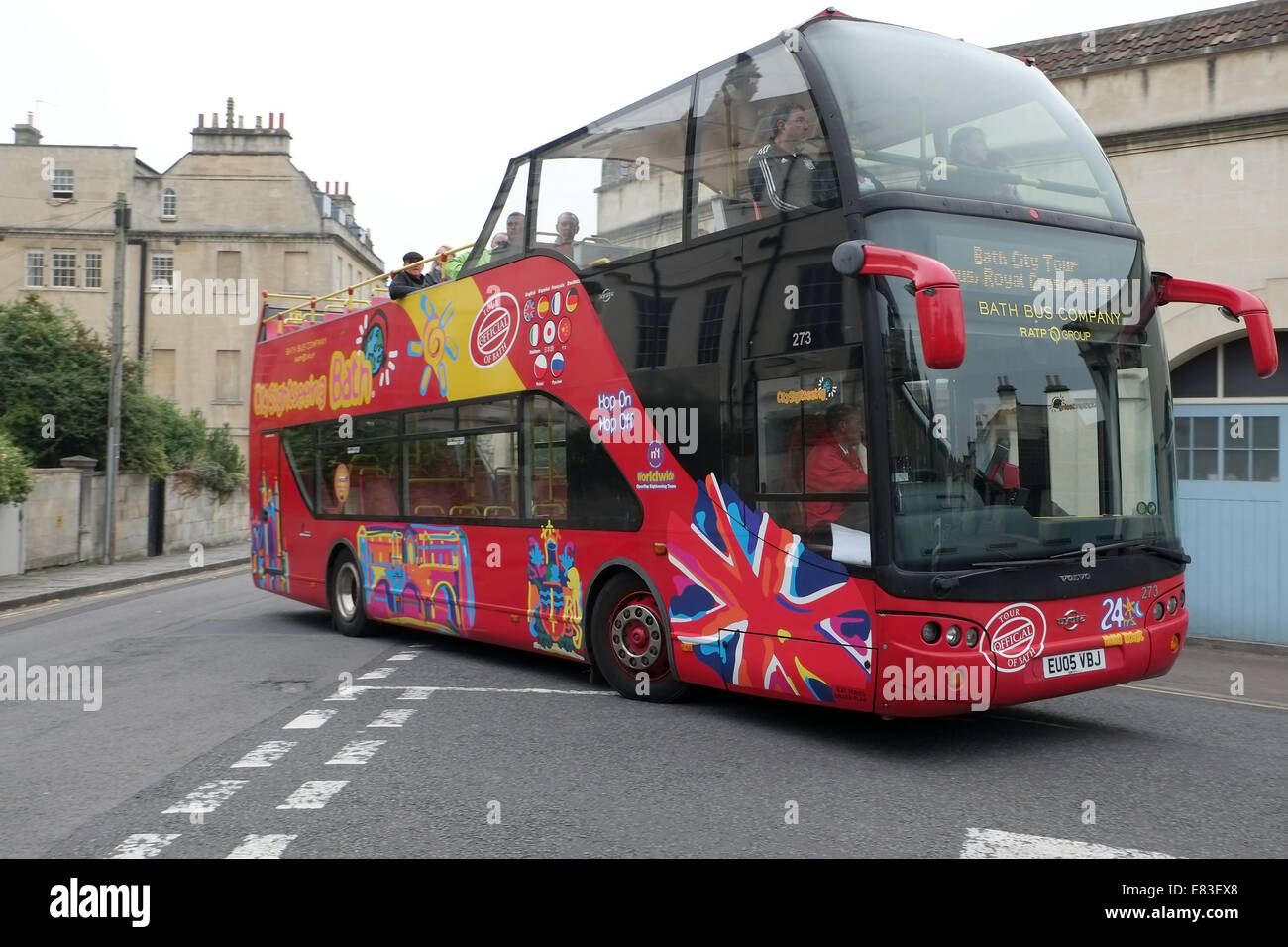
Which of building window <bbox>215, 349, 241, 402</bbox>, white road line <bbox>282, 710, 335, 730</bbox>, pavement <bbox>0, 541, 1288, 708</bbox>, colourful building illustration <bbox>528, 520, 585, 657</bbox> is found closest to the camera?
white road line <bbox>282, 710, 335, 730</bbox>

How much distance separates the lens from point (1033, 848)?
501 centimetres

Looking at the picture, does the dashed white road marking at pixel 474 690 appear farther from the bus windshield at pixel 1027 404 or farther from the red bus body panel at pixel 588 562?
the bus windshield at pixel 1027 404

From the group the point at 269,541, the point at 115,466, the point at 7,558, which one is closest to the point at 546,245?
the point at 269,541

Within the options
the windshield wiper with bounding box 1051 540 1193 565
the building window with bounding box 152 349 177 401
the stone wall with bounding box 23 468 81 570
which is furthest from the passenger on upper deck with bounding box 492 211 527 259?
the building window with bounding box 152 349 177 401

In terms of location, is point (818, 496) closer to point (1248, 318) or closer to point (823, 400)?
point (823, 400)

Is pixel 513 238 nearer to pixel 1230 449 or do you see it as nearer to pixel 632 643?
pixel 632 643

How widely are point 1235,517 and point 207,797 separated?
10.4 meters

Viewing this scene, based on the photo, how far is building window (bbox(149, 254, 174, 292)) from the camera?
165ft

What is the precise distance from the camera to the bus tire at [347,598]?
1283 cm

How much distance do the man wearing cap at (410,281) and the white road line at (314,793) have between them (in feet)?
19.8

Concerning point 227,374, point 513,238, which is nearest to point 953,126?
point 513,238

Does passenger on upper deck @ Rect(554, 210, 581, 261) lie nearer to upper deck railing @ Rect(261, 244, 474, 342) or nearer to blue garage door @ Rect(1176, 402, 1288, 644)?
upper deck railing @ Rect(261, 244, 474, 342)

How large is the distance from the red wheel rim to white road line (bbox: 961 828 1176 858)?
129 inches
